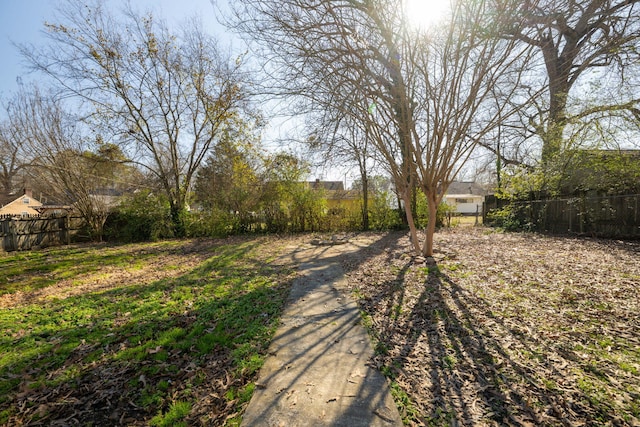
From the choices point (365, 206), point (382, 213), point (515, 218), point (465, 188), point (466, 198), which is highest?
point (465, 188)

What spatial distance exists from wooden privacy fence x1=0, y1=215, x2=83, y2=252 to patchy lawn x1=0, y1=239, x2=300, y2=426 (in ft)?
17.9

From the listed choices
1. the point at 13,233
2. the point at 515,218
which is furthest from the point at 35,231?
the point at 515,218

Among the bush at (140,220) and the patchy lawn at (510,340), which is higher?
the bush at (140,220)

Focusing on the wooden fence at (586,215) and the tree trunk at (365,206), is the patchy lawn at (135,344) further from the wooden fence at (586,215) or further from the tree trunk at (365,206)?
the wooden fence at (586,215)

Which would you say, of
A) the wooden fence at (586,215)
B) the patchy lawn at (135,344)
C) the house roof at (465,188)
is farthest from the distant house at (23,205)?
the house roof at (465,188)

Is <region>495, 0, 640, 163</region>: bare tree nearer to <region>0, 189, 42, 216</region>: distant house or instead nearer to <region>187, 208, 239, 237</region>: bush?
<region>187, 208, 239, 237</region>: bush

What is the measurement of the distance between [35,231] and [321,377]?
13.8m

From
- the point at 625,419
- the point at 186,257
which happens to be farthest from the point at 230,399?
the point at 186,257

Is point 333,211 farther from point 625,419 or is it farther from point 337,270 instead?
point 625,419

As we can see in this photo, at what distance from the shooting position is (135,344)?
116 inches

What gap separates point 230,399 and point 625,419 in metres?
2.60

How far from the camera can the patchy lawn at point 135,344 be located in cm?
204

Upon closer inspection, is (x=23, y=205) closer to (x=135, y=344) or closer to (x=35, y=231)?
(x=35, y=231)

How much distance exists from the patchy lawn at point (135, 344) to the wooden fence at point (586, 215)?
992cm
